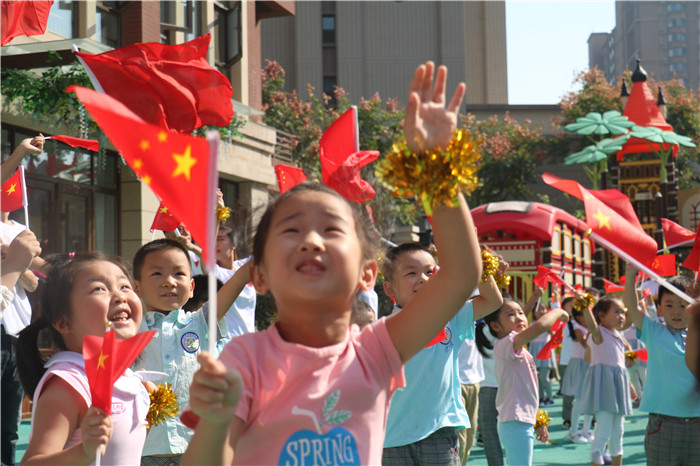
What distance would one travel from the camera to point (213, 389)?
66.5 inches

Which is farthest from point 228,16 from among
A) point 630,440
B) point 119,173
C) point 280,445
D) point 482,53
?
point 482,53

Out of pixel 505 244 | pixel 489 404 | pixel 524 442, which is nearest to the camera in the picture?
pixel 524 442

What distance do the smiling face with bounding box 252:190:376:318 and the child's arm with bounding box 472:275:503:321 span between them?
236 centimetres

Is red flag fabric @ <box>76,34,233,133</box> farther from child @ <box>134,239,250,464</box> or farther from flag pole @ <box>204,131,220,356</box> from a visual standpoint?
flag pole @ <box>204,131,220,356</box>

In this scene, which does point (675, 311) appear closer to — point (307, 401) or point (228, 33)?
point (307, 401)

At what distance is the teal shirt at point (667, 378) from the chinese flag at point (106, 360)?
3778mm

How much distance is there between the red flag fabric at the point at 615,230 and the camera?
14.1 feet

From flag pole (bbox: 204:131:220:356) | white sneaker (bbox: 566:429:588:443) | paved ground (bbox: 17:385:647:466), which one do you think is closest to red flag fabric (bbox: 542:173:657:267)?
flag pole (bbox: 204:131:220:356)

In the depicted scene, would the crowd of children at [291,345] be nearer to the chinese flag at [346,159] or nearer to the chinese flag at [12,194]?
the chinese flag at [346,159]

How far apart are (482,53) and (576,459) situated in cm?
4003

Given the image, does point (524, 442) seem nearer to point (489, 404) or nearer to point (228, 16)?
point (489, 404)

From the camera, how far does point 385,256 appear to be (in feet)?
15.7

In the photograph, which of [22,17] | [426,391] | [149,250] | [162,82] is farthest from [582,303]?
[22,17]

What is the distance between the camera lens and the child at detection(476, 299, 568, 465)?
20.4ft
